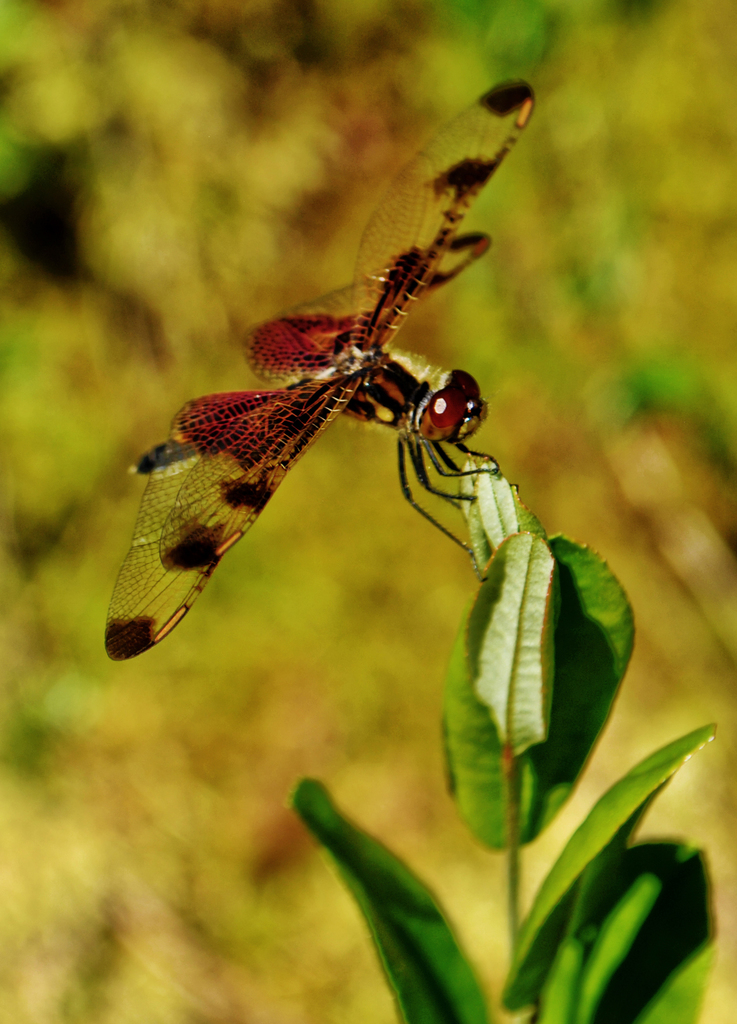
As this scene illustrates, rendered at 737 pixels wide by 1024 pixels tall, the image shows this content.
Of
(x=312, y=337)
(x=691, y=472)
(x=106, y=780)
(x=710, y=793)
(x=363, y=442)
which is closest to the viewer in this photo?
(x=312, y=337)

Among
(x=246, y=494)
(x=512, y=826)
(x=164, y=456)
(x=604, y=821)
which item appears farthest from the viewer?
(x=164, y=456)

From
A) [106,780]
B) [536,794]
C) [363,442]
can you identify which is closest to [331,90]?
[363,442]

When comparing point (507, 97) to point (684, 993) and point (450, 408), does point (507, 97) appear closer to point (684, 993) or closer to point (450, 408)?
point (450, 408)

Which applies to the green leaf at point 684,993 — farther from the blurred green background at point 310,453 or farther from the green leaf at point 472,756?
the blurred green background at point 310,453

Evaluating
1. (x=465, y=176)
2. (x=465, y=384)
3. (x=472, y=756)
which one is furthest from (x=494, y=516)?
(x=465, y=176)

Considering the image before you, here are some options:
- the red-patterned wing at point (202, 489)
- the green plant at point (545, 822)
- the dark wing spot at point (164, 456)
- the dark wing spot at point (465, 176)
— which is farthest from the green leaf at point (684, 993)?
the dark wing spot at point (465, 176)

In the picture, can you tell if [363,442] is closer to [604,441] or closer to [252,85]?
[604,441]

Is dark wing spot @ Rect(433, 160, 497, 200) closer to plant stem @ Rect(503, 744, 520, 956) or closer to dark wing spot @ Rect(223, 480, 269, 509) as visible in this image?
dark wing spot @ Rect(223, 480, 269, 509)

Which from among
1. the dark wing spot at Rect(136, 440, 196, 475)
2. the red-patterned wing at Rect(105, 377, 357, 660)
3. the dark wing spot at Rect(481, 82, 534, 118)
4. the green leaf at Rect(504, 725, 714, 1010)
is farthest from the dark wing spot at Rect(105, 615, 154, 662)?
the dark wing spot at Rect(481, 82, 534, 118)
